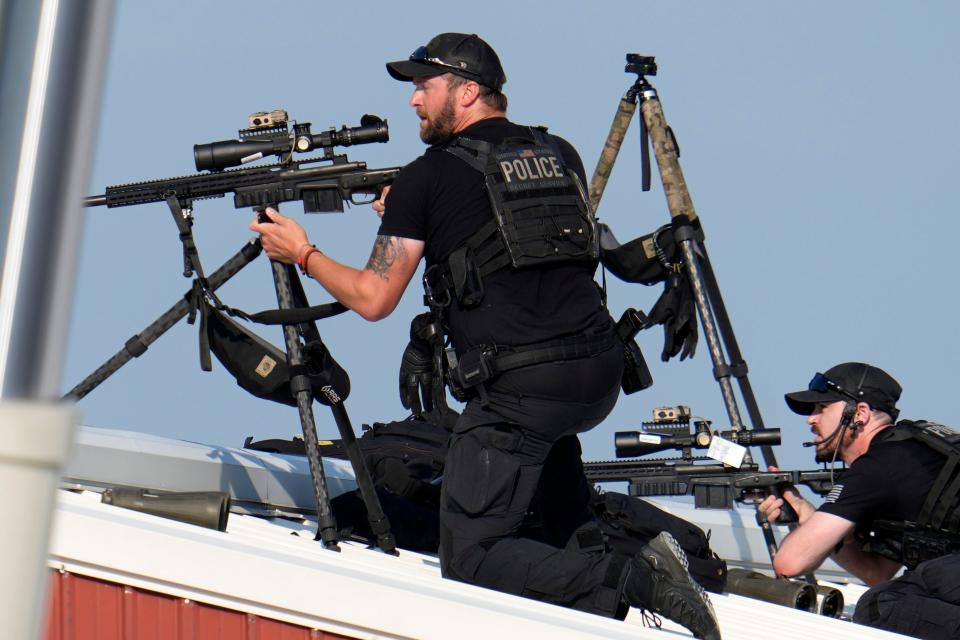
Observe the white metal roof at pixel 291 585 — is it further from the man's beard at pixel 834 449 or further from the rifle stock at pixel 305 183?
the man's beard at pixel 834 449

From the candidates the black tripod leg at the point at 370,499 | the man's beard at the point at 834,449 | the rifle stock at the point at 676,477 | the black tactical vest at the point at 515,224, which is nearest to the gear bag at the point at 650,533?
the man's beard at the point at 834,449

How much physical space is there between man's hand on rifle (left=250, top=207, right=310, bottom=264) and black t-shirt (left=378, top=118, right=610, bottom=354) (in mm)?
425

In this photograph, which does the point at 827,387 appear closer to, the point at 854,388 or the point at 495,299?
the point at 854,388

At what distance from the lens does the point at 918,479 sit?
5.80 meters

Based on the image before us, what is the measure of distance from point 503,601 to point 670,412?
11.7 ft

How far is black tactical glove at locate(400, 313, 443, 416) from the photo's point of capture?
5.87m

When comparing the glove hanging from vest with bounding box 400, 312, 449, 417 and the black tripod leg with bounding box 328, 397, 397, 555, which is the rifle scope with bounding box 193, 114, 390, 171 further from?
the black tripod leg with bounding box 328, 397, 397, 555

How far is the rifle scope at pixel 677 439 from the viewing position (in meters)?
7.60

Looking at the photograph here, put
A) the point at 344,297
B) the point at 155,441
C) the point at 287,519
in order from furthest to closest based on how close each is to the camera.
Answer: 1. the point at 155,441
2. the point at 287,519
3. the point at 344,297

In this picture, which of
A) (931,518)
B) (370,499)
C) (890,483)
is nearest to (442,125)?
(370,499)

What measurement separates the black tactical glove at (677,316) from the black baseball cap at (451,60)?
8.93 feet

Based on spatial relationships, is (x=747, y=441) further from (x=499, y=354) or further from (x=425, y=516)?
(x=499, y=354)

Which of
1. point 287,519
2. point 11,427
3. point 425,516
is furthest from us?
point 287,519

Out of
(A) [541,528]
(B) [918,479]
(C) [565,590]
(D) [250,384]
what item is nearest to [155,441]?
(D) [250,384]
